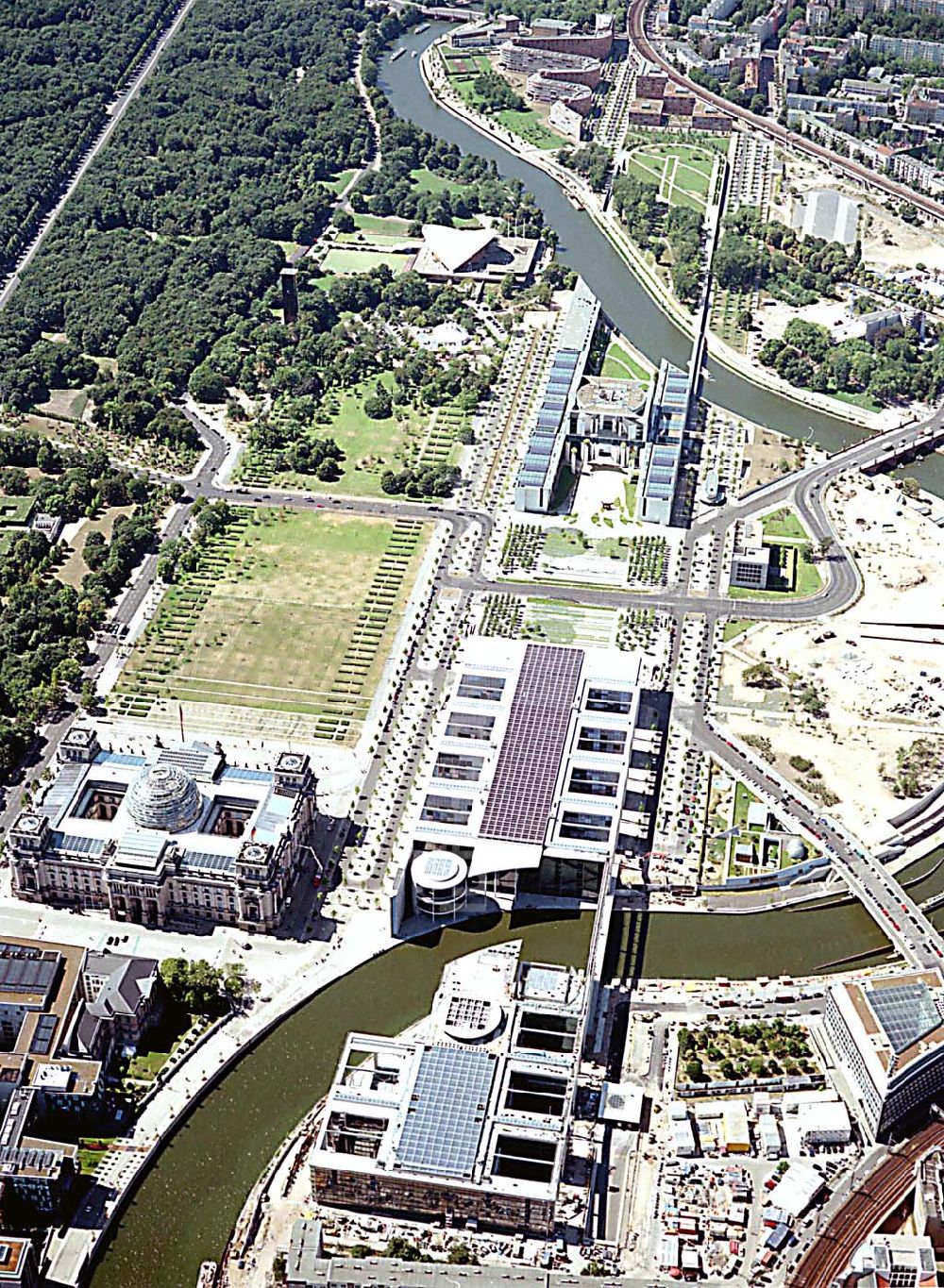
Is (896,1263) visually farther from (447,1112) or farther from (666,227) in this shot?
(666,227)

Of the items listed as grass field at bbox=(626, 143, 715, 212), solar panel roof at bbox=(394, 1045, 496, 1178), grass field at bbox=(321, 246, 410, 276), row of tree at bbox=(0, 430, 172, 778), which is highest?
grass field at bbox=(626, 143, 715, 212)

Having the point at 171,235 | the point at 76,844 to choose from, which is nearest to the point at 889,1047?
the point at 76,844

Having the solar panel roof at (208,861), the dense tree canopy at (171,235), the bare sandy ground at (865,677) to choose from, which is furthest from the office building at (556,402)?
the solar panel roof at (208,861)

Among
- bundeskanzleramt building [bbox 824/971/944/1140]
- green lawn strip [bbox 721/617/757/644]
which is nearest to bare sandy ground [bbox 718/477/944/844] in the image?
green lawn strip [bbox 721/617/757/644]

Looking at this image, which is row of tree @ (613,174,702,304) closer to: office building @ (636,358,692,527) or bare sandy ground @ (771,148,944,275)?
bare sandy ground @ (771,148,944,275)

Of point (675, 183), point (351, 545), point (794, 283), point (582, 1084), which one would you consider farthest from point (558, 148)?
point (582, 1084)
